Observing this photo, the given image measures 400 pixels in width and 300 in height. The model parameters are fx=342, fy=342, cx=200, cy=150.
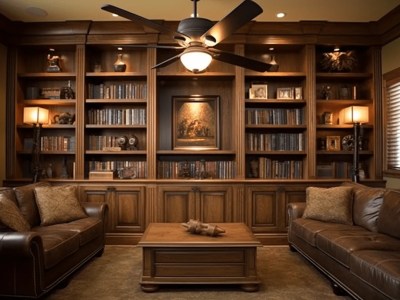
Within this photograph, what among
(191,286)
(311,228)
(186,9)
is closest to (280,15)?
(186,9)

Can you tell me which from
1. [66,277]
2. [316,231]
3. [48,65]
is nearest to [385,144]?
[316,231]

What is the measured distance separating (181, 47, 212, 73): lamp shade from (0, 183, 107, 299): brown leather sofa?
189 cm

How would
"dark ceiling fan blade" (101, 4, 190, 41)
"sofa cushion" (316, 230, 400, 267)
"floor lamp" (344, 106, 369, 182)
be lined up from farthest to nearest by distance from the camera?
"floor lamp" (344, 106, 369, 182) < "sofa cushion" (316, 230, 400, 267) < "dark ceiling fan blade" (101, 4, 190, 41)

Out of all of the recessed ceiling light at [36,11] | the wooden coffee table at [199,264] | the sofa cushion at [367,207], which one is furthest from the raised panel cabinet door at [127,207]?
the sofa cushion at [367,207]

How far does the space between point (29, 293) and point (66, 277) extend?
55 centimetres

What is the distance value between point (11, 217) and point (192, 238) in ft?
5.14

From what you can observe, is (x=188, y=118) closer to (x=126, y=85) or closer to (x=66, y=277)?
(x=126, y=85)

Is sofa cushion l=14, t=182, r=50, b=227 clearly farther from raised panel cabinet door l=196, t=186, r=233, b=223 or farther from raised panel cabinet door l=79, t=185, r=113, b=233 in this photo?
raised panel cabinet door l=196, t=186, r=233, b=223

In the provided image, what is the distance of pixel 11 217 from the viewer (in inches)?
113

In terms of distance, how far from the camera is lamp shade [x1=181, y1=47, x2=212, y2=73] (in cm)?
300

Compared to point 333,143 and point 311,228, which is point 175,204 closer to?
point 311,228

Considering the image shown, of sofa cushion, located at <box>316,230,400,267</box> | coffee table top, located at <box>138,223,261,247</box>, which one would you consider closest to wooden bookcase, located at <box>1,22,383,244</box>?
coffee table top, located at <box>138,223,261,247</box>

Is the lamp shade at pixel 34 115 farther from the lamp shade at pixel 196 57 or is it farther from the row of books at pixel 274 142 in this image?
the row of books at pixel 274 142

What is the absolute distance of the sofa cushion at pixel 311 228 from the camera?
3.48 m
